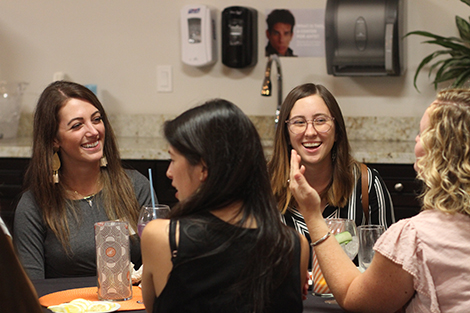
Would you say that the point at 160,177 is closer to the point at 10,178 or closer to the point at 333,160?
the point at 10,178

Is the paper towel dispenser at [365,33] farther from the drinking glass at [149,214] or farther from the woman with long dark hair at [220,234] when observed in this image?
the woman with long dark hair at [220,234]

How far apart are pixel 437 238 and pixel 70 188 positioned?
4.46 ft

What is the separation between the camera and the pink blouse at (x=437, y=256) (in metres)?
1.19

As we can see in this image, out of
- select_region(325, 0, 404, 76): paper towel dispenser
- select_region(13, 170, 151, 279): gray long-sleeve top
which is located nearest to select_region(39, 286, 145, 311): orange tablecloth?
select_region(13, 170, 151, 279): gray long-sleeve top

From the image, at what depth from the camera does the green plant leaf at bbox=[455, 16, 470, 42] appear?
128 inches

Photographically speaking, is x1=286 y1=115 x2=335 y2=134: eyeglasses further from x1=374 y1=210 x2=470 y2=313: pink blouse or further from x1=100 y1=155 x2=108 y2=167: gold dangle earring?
x1=374 y1=210 x2=470 y2=313: pink blouse

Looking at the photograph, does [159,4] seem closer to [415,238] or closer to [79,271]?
[79,271]

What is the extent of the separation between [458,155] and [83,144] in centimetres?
135

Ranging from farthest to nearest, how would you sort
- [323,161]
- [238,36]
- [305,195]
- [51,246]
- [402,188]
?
[238,36] → [402,188] → [323,161] → [51,246] → [305,195]

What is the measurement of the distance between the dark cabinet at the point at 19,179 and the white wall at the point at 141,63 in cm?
67

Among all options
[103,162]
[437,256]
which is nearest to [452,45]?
[103,162]

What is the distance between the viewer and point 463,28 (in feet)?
10.7

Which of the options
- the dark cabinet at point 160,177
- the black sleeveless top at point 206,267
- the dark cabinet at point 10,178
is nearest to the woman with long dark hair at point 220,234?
the black sleeveless top at point 206,267

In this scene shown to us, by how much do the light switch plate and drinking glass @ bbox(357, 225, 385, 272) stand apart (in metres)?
2.49
